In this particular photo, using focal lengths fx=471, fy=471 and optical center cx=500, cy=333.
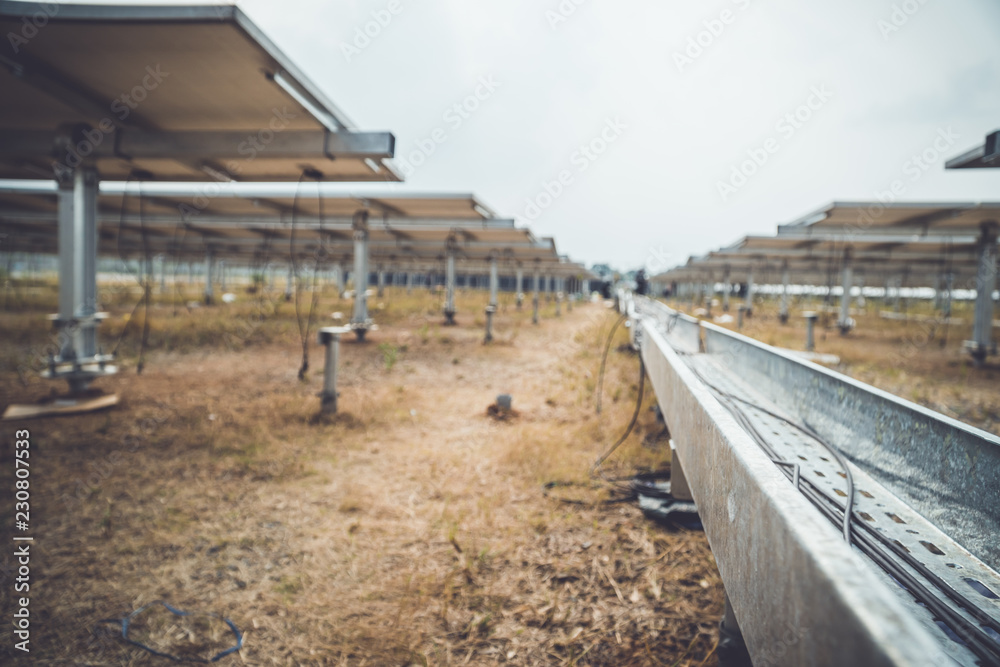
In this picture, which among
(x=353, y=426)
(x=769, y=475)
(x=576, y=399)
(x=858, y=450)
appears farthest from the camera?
(x=576, y=399)

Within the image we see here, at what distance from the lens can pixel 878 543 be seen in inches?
62.4

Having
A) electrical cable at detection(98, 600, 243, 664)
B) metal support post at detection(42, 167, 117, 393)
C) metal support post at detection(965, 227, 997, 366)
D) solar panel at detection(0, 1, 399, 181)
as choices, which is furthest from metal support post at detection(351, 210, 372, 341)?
metal support post at detection(965, 227, 997, 366)

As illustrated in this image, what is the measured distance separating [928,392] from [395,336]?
11.2 metres

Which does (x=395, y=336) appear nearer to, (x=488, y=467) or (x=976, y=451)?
(x=488, y=467)

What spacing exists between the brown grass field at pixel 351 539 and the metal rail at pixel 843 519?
87cm

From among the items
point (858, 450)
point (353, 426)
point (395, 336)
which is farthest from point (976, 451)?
point (395, 336)

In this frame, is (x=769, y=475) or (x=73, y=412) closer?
(x=769, y=475)

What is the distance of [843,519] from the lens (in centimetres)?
174

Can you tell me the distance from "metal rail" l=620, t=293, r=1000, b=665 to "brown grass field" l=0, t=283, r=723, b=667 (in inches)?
34.1

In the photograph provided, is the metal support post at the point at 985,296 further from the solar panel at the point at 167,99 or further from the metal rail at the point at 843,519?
the solar panel at the point at 167,99

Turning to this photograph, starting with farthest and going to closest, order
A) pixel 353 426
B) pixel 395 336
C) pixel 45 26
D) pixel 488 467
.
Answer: pixel 395 336 < pixel 353 426 < pixel 488 467 < pixel 45 26

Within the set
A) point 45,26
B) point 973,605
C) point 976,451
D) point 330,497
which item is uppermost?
point 45,26

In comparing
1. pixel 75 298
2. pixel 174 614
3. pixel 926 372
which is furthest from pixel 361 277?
pixel 926 372

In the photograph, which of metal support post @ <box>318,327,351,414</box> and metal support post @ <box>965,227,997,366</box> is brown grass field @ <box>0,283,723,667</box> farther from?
metal support post @ <box>965,227,997,366</box>
